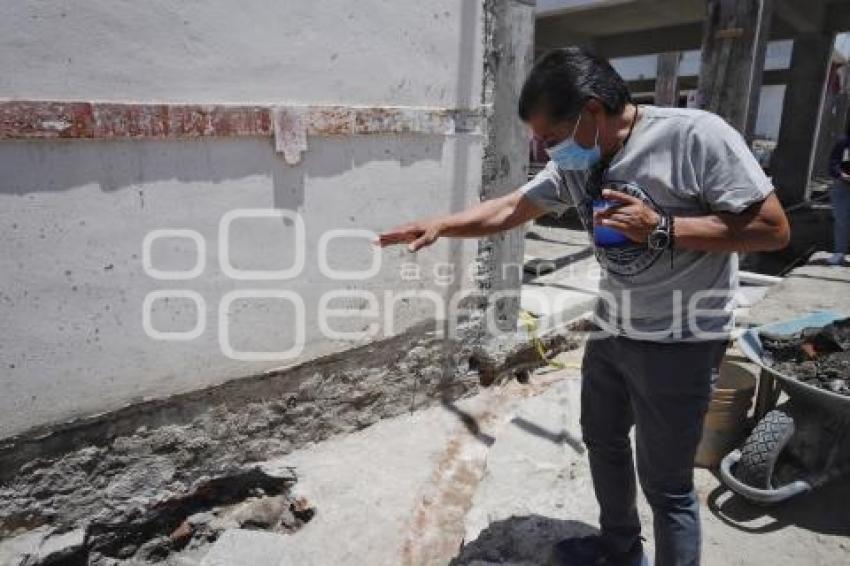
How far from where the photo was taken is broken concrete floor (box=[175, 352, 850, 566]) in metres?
2.76

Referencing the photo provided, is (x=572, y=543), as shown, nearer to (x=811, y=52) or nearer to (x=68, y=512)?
(x=68, y=512)

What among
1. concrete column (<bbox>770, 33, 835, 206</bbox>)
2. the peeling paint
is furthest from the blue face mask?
concrete column (<bbox>770, 33, 835, 206</bbox>)

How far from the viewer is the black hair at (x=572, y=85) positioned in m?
1.78

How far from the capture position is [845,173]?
746 cm

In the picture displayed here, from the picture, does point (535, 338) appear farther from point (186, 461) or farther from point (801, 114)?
point (801, 114)

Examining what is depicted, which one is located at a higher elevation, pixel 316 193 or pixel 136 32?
pixel 136 32

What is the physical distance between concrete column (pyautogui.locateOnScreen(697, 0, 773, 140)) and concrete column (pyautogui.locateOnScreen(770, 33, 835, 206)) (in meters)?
8.89

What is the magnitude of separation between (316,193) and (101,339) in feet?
4.11

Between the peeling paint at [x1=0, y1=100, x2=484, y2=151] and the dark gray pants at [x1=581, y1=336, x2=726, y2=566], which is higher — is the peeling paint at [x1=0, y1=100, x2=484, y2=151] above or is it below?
above

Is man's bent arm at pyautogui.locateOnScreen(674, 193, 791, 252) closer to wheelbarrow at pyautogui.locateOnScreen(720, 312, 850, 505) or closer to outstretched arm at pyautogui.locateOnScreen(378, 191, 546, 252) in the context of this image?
outstretched arm at pyautogui.locateOnScreen(378, 191, 546, 252)

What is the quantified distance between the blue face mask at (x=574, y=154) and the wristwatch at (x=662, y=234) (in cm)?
Answer: 32

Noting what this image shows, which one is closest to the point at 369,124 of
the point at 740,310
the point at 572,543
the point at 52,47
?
the point at 52,47

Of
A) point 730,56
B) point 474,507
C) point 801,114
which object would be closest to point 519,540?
point 474,507

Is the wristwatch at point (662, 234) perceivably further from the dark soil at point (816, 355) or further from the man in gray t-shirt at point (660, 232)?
the dark soil at point (816, 355)
